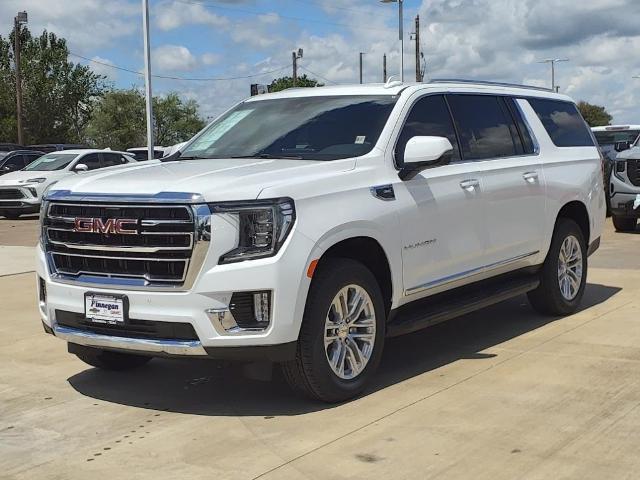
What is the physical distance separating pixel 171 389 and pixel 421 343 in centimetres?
210

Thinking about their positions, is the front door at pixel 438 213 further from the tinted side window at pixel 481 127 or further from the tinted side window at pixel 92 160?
the tinted side window at pixel 92 160

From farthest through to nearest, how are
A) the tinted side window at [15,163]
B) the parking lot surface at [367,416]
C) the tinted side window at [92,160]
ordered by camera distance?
the tinted side window at [15,163], the tinted side window at [92,160], the parking lot surface at [367,416]

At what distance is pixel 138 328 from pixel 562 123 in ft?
15.2

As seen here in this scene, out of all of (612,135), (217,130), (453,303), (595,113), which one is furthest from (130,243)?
(595,113)

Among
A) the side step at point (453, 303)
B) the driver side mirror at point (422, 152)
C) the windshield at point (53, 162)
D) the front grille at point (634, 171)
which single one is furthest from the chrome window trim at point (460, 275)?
the windshield at point (53, 162)

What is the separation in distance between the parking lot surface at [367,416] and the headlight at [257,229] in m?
0.95

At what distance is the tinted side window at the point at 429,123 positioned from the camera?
5.66m

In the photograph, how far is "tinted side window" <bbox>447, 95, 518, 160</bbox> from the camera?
20.5ft

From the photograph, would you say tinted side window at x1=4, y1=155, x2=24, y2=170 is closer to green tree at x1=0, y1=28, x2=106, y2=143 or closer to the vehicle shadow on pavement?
the vehicle shadow on pavement

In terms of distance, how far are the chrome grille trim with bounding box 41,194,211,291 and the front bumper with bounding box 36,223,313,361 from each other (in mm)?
55

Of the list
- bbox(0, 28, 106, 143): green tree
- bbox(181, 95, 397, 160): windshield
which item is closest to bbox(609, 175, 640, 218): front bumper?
bbox(181, 95, 397, 160): windshield

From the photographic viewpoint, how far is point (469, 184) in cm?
600

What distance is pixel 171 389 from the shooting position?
17.9 ft

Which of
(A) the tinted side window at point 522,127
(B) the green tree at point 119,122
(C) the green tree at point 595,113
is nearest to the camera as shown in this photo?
(A) the tinted side window at point 522,127
